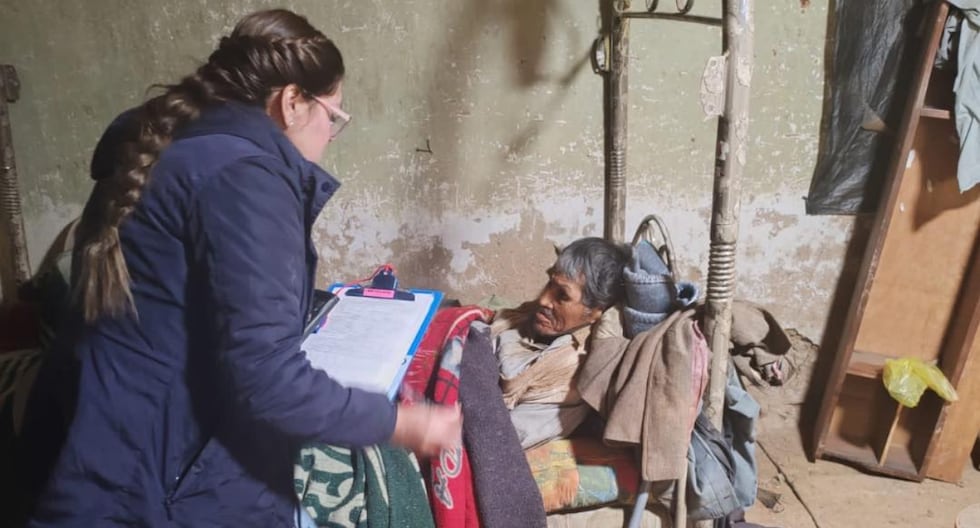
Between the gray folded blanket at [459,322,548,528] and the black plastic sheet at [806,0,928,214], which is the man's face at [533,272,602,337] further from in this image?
the black plastic sheet at [806,0,928,214]

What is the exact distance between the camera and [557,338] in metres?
1.91

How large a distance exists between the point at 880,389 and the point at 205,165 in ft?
8.66

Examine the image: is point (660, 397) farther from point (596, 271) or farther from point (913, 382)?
point (913, 382)

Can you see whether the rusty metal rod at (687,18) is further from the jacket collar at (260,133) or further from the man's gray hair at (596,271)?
the jacket collar at (260,133)

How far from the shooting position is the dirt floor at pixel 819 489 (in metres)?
2.35

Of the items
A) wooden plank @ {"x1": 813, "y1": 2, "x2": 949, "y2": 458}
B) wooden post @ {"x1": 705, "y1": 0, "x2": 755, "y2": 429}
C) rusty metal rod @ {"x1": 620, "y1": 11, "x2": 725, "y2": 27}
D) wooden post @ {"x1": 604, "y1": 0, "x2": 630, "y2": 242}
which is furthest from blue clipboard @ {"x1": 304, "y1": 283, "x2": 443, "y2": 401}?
wooden plank @ {"x1": 813, "y1": 2, "x2": 949, "y2": 458}

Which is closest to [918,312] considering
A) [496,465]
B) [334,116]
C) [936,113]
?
[936,113]

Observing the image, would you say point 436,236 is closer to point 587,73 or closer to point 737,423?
point 587,73

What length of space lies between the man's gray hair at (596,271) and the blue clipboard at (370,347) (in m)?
0.50

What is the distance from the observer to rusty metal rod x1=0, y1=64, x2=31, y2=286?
241 centimetres

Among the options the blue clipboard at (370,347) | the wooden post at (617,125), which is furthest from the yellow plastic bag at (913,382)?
the blue clipboard at (370,347)

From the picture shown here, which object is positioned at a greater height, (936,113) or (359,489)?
(936,113)

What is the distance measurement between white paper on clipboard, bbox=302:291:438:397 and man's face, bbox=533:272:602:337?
0.49 meters

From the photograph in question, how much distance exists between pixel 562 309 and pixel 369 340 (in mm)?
752
